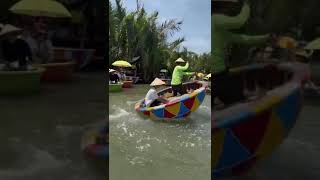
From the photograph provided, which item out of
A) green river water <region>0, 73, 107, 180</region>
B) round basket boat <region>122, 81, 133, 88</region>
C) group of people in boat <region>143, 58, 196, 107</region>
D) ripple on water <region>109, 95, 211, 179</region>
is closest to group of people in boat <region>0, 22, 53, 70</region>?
green river water <region>0, 73, 107, 180</region>

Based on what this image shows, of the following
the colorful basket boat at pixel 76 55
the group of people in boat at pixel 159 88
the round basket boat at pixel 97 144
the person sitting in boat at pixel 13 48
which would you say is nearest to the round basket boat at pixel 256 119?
the round basket boat at pixel 97 144

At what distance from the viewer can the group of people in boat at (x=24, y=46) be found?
195 centimetres

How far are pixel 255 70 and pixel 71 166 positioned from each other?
0.99 m

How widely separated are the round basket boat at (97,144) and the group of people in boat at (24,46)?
1.34ft

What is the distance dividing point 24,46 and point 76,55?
244mm

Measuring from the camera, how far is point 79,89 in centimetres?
200

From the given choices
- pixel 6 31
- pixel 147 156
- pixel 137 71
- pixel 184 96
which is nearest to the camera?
pixel 6 31

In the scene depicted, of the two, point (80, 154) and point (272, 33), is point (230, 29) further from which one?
point (80, 154)

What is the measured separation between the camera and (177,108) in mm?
8250

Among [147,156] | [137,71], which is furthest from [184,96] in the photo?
[137,71]

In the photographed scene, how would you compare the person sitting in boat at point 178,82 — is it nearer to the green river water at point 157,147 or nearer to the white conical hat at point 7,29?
the green river water at point 157,147

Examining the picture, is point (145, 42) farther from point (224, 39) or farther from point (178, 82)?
point (224, 39)

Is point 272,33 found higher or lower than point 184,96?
higher

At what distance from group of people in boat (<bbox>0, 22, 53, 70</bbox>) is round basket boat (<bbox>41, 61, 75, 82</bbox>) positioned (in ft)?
0.11
